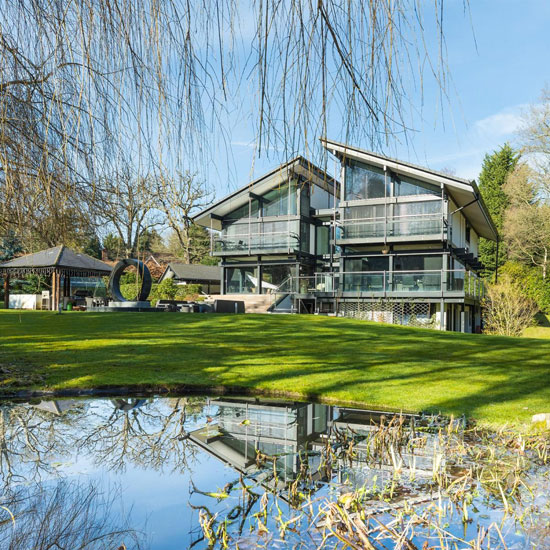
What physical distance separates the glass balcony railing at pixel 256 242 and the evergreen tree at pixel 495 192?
15.9 metres

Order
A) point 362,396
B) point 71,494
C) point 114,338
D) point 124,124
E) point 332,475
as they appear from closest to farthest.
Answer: point 124,124 < point 71,494 < point 332,475 < point 362,396 < point 114,338

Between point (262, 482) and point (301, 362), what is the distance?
18.5 feet

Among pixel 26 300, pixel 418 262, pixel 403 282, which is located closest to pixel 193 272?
pixel 26 300

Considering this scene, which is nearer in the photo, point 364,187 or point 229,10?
point 229,10

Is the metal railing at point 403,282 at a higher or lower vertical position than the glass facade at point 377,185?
lower

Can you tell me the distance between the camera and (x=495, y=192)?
33562 mm

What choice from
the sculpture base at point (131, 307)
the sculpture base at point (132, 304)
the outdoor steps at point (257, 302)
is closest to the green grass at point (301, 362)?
the sculpture base at point (131, 307)

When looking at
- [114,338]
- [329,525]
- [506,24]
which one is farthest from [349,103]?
[114,338]

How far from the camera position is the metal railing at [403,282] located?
19.6 m

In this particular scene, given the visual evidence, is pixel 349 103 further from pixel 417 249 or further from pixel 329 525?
pixel 417 249

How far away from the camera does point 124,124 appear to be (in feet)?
4.87

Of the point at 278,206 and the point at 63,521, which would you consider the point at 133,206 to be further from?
the point at 278,206

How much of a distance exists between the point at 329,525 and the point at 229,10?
2.23m

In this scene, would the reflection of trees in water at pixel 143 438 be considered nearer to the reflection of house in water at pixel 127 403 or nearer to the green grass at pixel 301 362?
the reflection of house in water at pixel 127 403
